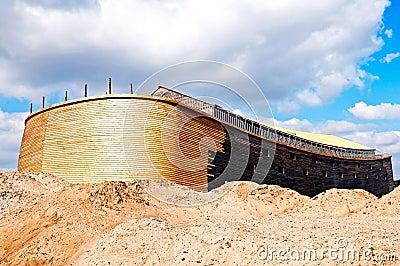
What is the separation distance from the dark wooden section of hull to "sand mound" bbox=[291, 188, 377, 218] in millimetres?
7031

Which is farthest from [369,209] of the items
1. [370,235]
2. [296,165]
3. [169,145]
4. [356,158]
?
[356,158]

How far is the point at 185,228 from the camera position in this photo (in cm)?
1190

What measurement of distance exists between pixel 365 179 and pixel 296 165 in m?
16.8

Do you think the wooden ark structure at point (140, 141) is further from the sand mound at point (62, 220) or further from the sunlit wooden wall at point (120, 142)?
the sand mound at point (62, 220)

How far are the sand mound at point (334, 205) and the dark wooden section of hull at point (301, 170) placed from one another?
703 cm

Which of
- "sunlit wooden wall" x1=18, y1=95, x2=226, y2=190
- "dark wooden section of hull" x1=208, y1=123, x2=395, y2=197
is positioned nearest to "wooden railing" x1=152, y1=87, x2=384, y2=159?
"dark wooden section of hull" x1=208, y1=123, x2=395, y2=197

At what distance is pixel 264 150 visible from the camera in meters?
32.7

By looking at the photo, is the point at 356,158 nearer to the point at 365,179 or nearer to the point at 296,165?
the point at 365,179

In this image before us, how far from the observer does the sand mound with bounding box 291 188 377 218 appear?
19442 millimetres

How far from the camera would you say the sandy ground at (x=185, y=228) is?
8305 mm

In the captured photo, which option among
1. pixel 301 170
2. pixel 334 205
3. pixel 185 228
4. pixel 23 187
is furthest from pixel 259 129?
pixel 185 228

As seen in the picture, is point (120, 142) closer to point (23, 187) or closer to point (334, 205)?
point (23, 187)

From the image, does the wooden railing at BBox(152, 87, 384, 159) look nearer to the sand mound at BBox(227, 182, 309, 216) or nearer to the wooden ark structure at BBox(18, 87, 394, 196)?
the wooden ark structure at BBox(18, 87, 394, 196)

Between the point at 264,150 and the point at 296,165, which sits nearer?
→ the point at 264,150
